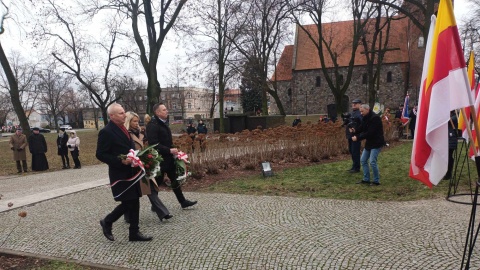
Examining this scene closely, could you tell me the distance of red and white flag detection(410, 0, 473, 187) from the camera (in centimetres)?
292

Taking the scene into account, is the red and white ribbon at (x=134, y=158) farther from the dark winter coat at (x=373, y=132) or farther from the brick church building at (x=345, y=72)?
the brick church building at (x=345, y=72)

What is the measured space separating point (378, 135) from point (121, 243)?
5.73 m

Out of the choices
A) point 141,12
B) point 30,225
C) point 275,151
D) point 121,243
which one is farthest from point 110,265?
point 141,12

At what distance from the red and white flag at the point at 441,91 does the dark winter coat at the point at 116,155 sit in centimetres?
353

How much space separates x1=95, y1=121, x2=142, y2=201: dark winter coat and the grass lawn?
363cm

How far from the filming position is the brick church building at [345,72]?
163 ft

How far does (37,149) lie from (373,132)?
1296cm

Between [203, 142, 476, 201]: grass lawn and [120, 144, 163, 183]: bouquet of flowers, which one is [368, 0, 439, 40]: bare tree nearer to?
[203, 142, 476, 201]: grass lawn

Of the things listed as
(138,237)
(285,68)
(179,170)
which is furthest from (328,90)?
(138,237)

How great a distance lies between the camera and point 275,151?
1208 centimetres

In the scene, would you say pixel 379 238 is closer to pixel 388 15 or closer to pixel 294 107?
pixel 388 15

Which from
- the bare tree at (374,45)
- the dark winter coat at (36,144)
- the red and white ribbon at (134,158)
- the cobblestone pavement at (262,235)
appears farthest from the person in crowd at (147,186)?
the bare tree at (374,45)

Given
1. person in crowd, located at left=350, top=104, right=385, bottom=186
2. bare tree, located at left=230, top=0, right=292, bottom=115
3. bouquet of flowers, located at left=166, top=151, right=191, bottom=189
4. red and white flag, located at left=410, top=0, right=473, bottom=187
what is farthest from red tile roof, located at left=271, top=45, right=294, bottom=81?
red and white flag, located at left=410, top=0, right=473, bottom=187

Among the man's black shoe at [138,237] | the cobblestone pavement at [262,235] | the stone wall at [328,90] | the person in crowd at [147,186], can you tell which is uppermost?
the stone wall at [328,90]
